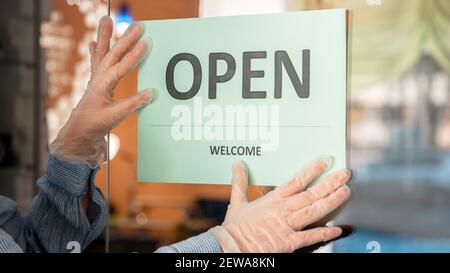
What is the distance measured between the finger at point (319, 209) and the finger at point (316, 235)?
0.06 feet

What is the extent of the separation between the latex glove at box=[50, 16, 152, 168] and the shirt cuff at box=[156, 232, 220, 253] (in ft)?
0.95

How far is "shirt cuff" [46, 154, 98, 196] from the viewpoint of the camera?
160 centimetres

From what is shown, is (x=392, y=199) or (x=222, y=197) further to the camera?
(x=222, y=197)

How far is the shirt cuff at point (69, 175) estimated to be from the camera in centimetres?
160

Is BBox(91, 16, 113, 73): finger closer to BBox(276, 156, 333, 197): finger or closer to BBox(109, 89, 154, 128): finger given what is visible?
BBox(109, 89, 154, 128): finger

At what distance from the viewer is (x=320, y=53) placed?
4.59 ft

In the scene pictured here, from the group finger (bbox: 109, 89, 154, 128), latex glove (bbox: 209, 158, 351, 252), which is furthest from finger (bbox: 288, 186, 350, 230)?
finger (bbox: 109, 89, 154, 128)

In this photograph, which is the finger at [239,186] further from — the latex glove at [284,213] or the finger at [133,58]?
the finger at [133,58]

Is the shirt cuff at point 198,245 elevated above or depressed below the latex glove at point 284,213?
below

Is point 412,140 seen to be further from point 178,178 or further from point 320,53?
point 178,178

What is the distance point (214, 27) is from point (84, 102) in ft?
1.25

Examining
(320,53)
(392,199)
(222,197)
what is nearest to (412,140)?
(392,199)

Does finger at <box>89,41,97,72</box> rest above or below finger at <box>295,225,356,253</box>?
above

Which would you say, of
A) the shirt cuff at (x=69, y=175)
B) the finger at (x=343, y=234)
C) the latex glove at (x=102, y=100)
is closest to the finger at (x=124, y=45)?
the latex glove at (x=102, y=100)
